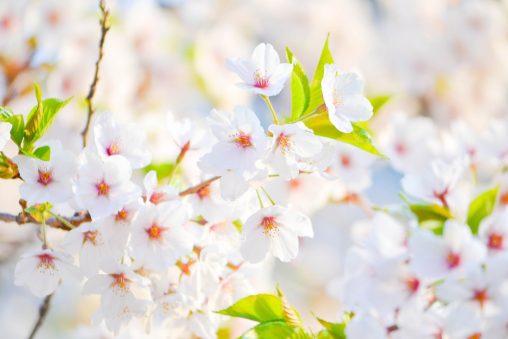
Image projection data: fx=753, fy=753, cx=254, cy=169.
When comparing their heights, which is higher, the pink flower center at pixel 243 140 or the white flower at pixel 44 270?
the pink flower center at pixel 243 140

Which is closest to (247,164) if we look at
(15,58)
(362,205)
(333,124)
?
(333,124)

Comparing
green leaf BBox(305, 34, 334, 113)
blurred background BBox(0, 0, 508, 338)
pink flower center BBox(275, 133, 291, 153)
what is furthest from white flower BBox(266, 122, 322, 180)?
blurred background BBox(0, 0, 508, 338)

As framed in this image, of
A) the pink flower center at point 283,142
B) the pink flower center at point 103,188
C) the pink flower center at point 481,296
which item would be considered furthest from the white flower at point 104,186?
the pink flower center at point 481,296

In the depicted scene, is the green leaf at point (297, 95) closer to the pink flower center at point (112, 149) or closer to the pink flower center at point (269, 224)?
the pink flower center at point (269, 224)

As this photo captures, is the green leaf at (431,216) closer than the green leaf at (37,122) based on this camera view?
No

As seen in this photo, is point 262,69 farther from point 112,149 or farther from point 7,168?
point 7,168

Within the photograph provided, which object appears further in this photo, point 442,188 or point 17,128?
point 442,188

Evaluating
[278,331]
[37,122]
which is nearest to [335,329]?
[278,331]
